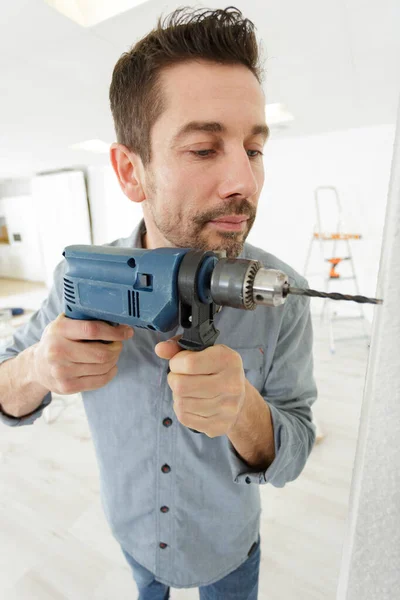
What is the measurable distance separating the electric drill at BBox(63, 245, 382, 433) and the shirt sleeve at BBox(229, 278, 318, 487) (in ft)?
0.93

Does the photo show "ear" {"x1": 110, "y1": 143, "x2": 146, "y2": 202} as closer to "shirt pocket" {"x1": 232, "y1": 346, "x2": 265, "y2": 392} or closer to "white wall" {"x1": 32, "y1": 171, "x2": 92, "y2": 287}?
"shirt pocket" {"x1": 232, "y1": 346, "x2": 265, "y2": 392}

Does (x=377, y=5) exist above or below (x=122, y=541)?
above

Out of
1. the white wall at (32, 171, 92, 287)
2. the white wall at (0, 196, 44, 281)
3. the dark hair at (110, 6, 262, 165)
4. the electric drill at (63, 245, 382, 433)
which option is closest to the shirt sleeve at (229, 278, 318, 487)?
the electric drill at (63, 245, 382, 433)

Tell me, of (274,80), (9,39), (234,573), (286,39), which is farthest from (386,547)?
(274,80)

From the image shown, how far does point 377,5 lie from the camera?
145 centimetres

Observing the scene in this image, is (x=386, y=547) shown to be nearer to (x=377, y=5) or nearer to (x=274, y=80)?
(x=377, y=5)

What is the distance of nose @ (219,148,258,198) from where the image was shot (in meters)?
0.52

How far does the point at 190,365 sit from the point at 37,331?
0.56 meters

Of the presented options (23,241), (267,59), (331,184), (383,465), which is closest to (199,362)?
(383,465)

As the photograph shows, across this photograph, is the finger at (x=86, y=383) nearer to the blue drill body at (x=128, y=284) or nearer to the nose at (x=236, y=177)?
the blue drill body at (x=128, y=284)

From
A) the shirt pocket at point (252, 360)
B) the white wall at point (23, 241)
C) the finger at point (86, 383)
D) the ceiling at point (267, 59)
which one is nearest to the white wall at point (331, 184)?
the ceiling at point (267, 59)

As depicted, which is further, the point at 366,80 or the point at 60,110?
the point at 60,110

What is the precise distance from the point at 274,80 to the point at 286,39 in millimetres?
571

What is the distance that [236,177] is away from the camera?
0.52 m
